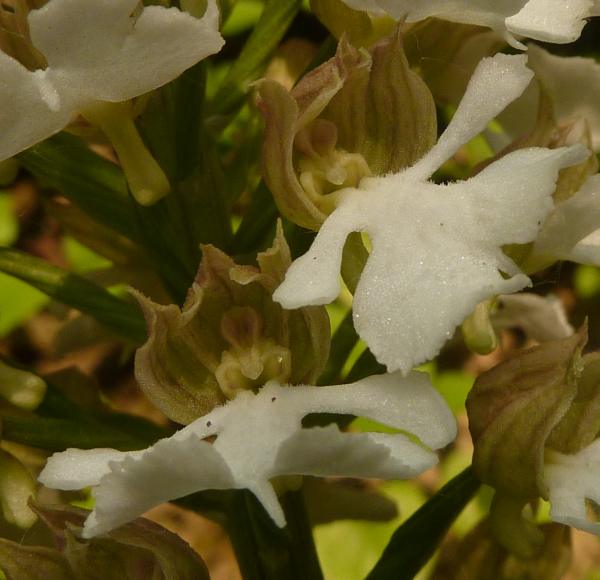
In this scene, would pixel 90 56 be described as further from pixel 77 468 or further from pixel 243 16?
pixel 243 16

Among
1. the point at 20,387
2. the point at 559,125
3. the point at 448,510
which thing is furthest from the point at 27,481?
the point at 559,125

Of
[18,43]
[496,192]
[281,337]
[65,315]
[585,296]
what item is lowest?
[585,296]

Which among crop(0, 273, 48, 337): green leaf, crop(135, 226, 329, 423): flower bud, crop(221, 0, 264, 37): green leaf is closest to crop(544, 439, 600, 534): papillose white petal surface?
crop(135, 226, 329, 423): flower bud

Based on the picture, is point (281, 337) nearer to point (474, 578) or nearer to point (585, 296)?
point (474, 578)

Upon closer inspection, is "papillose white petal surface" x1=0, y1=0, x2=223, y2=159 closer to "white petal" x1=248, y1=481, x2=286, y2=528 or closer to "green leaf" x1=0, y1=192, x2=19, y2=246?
"white petal" x1=248, y1=481, x2=286, y2=528

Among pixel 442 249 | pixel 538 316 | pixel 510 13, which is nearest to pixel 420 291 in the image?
pixel 442 249
